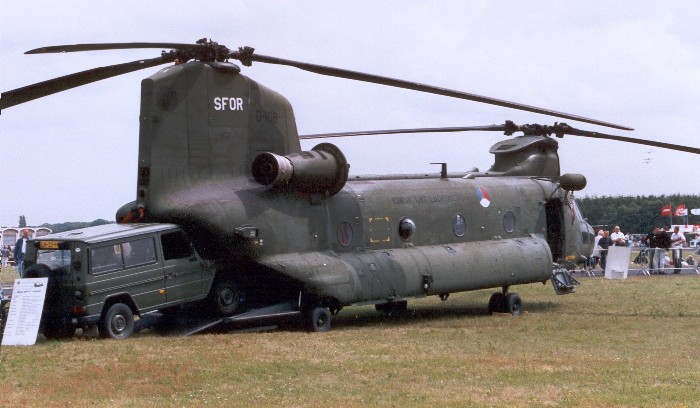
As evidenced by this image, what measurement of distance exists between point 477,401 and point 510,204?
1347 centimetres

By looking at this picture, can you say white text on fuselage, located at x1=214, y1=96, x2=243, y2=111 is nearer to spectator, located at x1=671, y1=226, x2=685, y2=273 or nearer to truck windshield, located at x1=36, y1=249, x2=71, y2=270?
truck windshield, located at x1=36, y1=249, x2=71, y2=270

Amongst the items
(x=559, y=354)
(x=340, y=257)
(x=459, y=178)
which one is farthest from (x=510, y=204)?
(x=559, y=354)

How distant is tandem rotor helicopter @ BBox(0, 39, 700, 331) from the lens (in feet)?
65.3

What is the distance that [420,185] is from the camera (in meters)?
24.1

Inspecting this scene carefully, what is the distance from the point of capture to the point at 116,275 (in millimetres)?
18781

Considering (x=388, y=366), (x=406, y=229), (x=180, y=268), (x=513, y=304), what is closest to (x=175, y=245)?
(x=180, y=268)

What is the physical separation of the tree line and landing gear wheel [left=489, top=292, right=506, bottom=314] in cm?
8231

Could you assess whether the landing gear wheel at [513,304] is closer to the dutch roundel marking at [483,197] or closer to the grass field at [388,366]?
the grass field at [388,366]

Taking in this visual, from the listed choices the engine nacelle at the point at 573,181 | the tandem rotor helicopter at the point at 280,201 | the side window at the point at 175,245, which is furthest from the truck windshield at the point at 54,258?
the engine nacelle at the point at 573,181

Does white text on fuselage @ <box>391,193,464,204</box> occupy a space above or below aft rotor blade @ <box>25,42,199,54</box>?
below

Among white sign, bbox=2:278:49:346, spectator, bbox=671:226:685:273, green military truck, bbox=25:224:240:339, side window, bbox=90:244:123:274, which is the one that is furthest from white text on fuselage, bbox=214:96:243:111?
spectator, bbox=671:226:685:273

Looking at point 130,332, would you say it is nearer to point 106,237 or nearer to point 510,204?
point 106,237

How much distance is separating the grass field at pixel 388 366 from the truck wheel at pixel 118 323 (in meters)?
0.32

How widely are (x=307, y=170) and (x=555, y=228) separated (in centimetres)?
909
